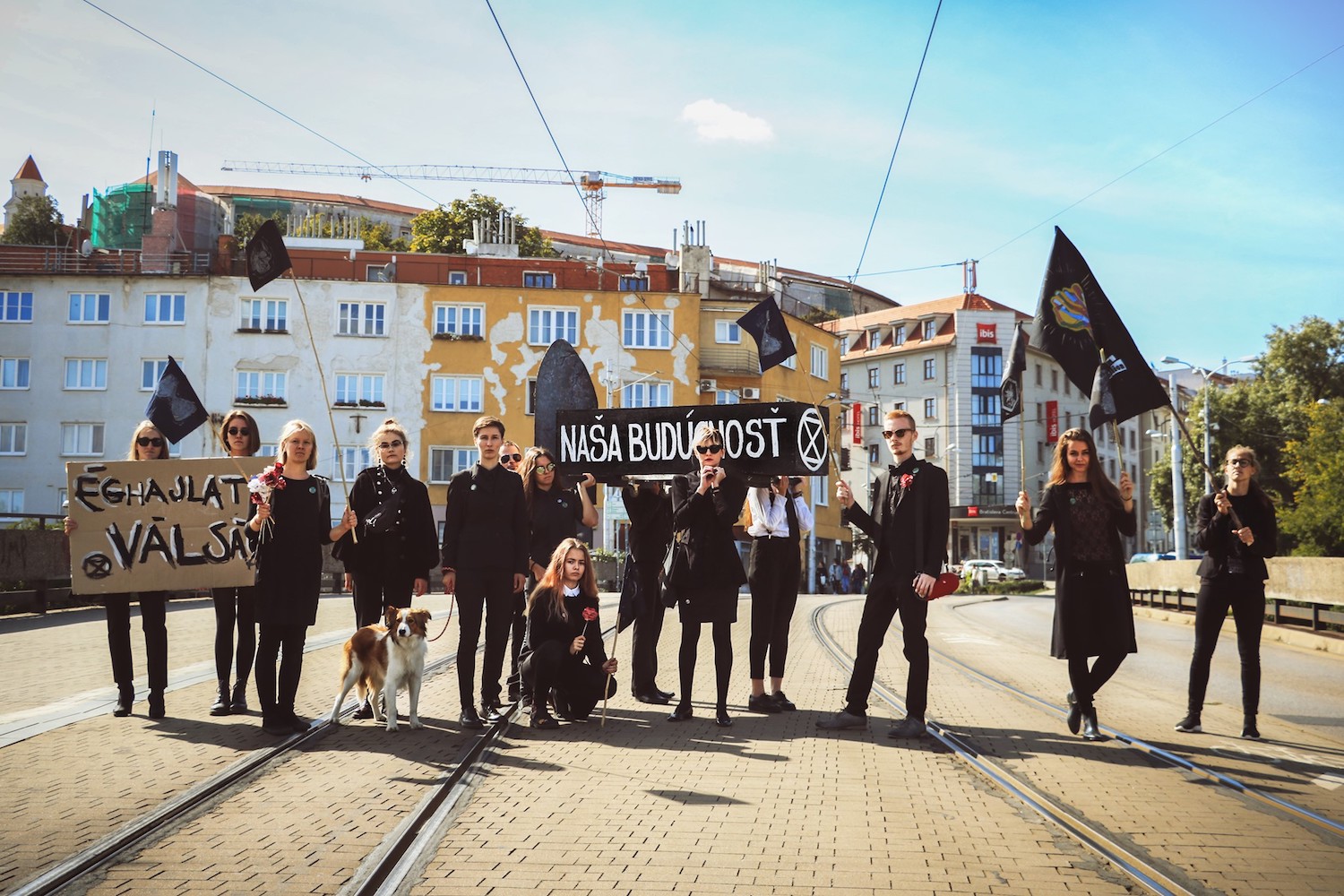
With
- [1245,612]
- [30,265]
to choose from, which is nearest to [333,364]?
[30,265]

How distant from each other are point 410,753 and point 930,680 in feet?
20.4

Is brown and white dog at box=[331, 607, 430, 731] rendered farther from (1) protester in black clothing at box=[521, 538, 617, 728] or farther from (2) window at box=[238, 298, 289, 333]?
(2) window at box=[238, 298, 289, 333]

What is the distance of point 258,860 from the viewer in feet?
16.7

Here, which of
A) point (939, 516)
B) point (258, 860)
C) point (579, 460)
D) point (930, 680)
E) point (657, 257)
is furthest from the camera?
point (657, 257)

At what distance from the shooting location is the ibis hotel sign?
31.1 ft

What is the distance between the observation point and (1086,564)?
8344 mm

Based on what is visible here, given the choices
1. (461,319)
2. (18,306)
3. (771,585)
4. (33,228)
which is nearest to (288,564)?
(771,585)

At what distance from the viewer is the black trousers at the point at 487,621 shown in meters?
8.80

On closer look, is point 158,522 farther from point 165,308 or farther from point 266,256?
point 165,308

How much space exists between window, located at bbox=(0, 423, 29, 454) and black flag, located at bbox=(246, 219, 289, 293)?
4706cm

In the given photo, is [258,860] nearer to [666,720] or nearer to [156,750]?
[156,750]

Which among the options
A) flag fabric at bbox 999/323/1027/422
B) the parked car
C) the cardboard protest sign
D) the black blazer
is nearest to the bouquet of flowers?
the cardboard protest sign

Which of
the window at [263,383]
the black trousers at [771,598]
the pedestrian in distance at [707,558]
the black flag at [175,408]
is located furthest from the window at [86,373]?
the pedestrian in distance at [707,558]

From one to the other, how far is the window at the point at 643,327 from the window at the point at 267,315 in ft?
47.4
